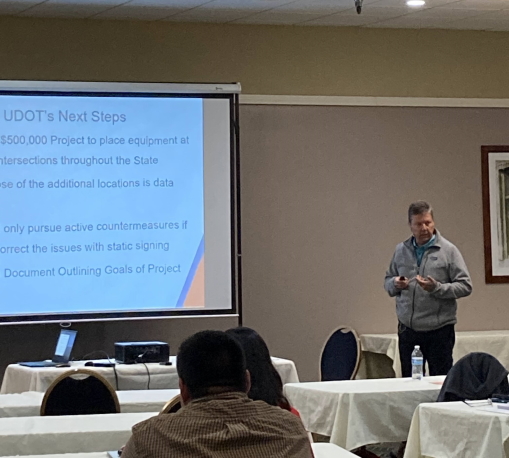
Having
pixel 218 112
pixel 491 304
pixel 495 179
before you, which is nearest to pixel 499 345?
pixel 491 304

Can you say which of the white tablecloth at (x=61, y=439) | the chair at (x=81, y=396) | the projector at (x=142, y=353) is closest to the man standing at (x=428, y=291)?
the projector at (x=142, y=353)

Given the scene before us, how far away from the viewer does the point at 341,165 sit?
7387 millimetres

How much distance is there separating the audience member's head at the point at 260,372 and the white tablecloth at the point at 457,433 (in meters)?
1.35

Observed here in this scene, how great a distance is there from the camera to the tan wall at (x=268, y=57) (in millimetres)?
6879

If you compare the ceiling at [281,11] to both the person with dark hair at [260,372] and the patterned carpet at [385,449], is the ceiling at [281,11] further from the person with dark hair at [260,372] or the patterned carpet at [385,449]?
the person with dark hair at [260,372]

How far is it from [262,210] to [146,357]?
6.01 feet

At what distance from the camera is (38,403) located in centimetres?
437

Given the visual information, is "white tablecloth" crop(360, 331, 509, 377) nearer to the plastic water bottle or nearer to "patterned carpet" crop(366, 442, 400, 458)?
"patterned carpet" crop(366, 442, 400, 458)

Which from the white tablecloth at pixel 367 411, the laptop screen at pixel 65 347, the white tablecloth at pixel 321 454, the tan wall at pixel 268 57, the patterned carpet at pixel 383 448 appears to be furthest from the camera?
the tan wall at pixel 268 57

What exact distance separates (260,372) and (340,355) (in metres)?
3.60

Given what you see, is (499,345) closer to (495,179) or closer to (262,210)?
(495,179)

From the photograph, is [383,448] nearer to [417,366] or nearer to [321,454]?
[417,366]

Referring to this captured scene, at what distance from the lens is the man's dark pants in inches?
230

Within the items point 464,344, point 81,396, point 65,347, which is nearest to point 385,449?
point 464,344
